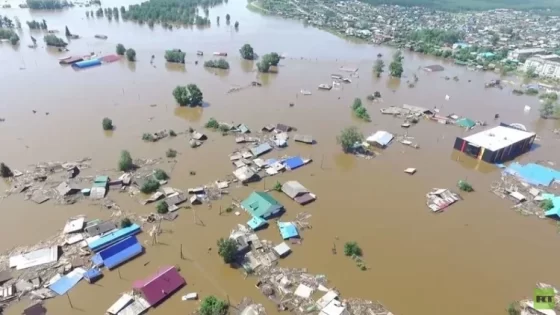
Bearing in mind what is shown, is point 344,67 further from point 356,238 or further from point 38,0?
point 38,0

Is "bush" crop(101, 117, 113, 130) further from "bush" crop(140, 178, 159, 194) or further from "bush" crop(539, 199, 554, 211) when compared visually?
"bush" crop(539, 199, 554, 211)

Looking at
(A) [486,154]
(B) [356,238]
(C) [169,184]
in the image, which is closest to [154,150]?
(C) [169,184]

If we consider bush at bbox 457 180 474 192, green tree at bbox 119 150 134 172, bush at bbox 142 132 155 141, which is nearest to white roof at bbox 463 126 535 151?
bush at bbox 457 180 474 192

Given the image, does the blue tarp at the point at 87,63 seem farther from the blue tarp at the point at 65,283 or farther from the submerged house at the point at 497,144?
the submerged house at the point at 497,144

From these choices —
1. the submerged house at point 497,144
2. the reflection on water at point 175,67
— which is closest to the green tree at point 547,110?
the submerged house at point 497,144

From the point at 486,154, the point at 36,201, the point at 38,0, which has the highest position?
the point at 38,0

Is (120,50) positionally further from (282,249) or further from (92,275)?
(282,249)

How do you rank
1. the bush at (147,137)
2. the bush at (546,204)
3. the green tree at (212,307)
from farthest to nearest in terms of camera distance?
the bush at (147,137), the bush at (546,204), the green tree at (212,307)
